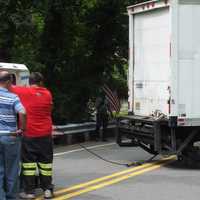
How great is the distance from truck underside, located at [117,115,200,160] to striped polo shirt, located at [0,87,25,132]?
15.6 feet

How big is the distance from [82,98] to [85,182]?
34.7 ft

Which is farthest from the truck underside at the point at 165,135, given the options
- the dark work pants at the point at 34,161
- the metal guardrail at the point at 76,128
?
the metal guardrail at the point at 76,128

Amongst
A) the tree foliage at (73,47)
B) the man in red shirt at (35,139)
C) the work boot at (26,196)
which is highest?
the tree foliage at (73,47)

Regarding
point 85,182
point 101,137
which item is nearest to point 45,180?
point 85,182

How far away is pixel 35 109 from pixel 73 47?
12480 mm

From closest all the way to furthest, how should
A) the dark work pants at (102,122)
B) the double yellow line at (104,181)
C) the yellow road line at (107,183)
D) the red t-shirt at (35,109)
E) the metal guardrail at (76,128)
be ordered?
1. the red t-shirt at (35,109)
2. the yellow road line at (107,183)
3. the double yellow line at (104,181)
4. the metal guardrail at (76,128)
5. the dark work pants at (102,122)

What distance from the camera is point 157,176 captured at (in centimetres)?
1173

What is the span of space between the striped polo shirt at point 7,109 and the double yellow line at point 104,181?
5.81 ft

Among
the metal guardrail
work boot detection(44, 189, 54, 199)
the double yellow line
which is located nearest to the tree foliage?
the metal guardrail

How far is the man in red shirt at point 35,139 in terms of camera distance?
31.3 ft

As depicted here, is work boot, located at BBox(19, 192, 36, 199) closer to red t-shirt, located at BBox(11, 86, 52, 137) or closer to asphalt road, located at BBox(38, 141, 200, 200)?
asphalt road, located at BBox(38, 141, 200, 200)

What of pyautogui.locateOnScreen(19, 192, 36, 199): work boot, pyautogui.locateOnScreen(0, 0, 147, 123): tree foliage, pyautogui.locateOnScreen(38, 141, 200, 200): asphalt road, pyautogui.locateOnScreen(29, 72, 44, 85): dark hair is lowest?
pyautogui.locateOnScreen(38, 141, 200, 200): asphalt road

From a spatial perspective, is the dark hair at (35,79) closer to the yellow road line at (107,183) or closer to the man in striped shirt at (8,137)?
the man in striped shirt at (8,137)

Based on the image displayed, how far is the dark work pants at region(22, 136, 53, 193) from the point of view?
9539 millimetres
